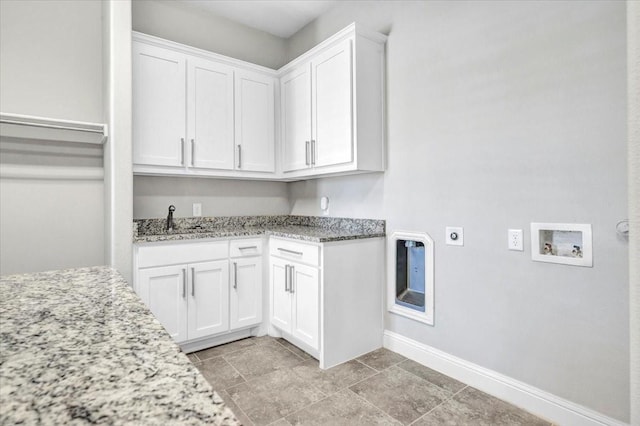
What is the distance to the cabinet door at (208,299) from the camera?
2652 mm

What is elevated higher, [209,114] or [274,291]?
[209,114]

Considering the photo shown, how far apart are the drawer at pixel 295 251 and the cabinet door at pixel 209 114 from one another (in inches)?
33.4

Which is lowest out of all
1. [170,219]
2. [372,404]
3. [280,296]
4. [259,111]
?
[372,404]

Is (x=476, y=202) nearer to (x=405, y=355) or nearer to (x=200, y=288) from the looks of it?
(x=405, y=355)

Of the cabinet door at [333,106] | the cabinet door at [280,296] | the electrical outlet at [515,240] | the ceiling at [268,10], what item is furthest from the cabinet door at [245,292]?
the ceiling at [268,10]

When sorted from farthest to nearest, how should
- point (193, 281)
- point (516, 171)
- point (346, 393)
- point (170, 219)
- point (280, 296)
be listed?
point (170, 219) → point (280, 296) → point (193, 281) → point (346, 393) → point (516, 171)

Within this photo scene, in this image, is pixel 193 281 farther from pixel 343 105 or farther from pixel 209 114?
pixel 343 105

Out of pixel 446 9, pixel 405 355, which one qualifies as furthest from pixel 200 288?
pixel 446 9

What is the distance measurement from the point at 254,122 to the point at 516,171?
88.9 inches

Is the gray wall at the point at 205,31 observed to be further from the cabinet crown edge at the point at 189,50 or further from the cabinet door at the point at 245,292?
the cabinet door at the point at 245,292

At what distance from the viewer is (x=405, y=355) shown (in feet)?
8.44

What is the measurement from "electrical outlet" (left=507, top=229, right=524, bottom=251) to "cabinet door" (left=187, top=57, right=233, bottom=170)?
2290 millimetres

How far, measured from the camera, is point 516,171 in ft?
6.40

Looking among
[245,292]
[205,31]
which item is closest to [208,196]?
[245,292]
